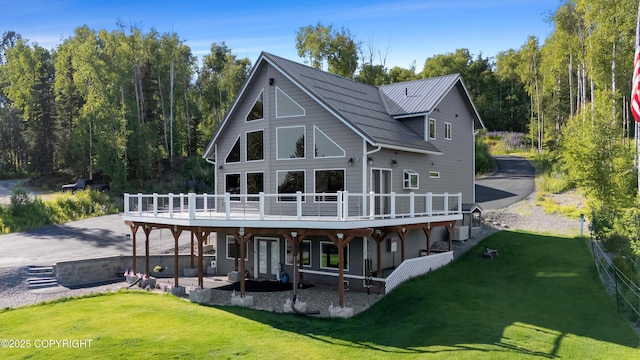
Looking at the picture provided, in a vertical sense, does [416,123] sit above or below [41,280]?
above

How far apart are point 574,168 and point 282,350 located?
51.1 feet

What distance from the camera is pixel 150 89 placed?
45.2 meters

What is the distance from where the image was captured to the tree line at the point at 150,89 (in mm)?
37500

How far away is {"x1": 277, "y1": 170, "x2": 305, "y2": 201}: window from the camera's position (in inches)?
722

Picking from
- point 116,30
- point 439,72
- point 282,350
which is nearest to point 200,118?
point 116,30

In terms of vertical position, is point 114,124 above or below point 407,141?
above

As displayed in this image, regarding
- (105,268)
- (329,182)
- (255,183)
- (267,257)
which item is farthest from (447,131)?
(105,268)

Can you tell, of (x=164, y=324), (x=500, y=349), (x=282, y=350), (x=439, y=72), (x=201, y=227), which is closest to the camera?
(x=500, y=349)

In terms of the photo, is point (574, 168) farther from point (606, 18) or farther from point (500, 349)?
point (500, 349)

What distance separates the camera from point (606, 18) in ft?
79.1

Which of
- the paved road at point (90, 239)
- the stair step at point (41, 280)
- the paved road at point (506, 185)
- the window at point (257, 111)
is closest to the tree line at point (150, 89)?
the paved road at point (506, 185)

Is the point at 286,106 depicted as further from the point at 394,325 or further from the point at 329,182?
the point at 394,325

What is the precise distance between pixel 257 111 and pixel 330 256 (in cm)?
695

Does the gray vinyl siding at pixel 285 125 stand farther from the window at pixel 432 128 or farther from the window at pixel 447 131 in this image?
the window at pixel 447 131
